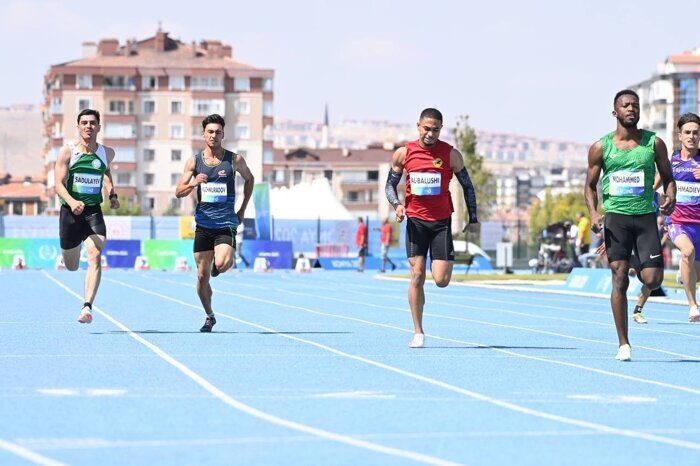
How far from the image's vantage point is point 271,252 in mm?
60531

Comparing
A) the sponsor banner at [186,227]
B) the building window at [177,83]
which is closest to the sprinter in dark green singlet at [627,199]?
the sponsor banner at [186,227]

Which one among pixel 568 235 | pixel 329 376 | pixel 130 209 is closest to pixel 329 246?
pixel 568 235

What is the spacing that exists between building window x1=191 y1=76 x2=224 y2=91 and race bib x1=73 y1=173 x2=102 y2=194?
472 ft

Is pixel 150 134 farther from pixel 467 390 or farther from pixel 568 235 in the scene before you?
pixel 467 390

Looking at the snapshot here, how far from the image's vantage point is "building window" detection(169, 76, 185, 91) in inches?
6358

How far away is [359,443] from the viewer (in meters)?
8.59

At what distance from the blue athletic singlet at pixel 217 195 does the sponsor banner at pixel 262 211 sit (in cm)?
4279

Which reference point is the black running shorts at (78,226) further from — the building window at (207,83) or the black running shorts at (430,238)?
the building window at (207,83)

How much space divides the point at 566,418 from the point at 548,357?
16.4 feet

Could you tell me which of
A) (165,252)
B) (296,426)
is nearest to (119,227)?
(165,252)

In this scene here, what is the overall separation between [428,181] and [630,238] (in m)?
2.18

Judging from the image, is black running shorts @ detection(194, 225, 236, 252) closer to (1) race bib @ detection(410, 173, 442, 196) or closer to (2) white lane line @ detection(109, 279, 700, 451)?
(2) white lane line @ detection(109, 279, 700, 451)

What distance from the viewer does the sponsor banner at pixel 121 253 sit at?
189 ft

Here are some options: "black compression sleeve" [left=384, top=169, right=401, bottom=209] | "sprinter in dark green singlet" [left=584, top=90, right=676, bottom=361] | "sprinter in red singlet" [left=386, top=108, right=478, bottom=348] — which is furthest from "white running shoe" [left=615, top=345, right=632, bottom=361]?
"black compression sleeve" [left=384, top=169, right=401, bottom=209]
